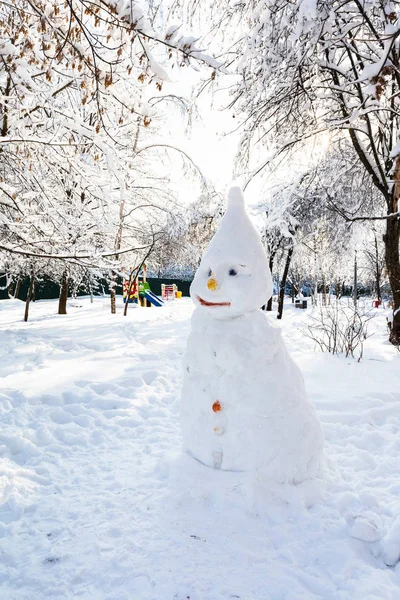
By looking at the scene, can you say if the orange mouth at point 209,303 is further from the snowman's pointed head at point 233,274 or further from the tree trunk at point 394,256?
the tree trunk at point 394,256

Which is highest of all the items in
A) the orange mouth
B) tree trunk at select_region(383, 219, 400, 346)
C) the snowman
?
tree trunk at select_region(383, 219, 400, 346)

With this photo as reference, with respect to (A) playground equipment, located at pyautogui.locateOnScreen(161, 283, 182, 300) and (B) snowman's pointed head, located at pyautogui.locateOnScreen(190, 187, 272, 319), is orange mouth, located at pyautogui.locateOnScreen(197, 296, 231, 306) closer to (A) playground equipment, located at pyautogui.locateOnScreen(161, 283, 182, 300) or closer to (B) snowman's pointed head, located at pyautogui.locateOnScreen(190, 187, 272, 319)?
(B) snowman's pointed head, located at pyautogui.locateOnScreen(190, 187, 272, 319)

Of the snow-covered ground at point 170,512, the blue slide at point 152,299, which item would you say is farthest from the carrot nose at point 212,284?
the blue slide at point 152,299

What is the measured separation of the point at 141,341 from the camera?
285 inches

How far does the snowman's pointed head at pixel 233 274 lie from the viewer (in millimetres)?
2174

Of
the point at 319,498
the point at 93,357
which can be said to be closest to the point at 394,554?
the point at 319,498

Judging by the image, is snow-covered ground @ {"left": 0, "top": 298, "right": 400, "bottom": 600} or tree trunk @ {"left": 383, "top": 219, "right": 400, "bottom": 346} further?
tree trunk @ {"left": 383, "top": 219, "right": 400, "bottom": 346}

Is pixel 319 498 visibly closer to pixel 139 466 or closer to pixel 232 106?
pixel 139 466

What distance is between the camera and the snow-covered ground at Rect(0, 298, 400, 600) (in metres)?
1.58

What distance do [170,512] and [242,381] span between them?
89 centimetres

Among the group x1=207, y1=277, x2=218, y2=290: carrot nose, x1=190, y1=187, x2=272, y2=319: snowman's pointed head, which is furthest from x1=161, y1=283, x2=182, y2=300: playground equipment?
x1=207, y1=277, x2=218, y2=290: carrot nose

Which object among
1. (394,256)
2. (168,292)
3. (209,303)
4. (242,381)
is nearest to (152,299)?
(168,292)

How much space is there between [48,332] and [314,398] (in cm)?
585

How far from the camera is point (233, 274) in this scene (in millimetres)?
2225
